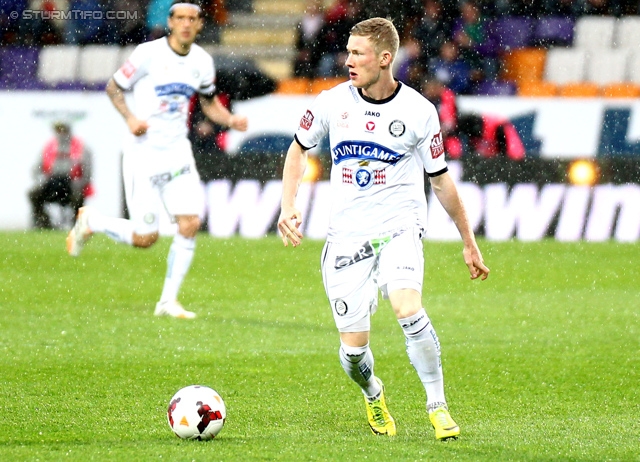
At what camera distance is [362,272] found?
5.91 meters

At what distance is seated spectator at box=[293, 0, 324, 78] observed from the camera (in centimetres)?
2015

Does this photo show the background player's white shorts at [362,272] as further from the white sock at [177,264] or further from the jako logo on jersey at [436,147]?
the white sock at [177,264]

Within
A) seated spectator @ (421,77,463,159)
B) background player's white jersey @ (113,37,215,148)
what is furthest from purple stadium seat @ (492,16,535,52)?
background player's white jersey @ (113,37,215,148)

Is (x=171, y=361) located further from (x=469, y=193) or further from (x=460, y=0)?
(x=460, y=0)

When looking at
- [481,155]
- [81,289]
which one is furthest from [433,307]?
[481,155]

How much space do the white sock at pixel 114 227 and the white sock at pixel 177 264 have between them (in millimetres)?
449

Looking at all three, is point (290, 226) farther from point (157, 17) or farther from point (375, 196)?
point (157, 17)

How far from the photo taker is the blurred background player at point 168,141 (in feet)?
33.2

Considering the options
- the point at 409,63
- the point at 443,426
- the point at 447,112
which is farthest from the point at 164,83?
the point at 409,63

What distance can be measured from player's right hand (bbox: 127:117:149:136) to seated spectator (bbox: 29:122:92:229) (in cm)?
700

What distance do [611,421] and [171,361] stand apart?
10.3 ft

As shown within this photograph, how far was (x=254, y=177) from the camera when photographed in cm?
1577

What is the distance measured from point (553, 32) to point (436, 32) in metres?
2.14

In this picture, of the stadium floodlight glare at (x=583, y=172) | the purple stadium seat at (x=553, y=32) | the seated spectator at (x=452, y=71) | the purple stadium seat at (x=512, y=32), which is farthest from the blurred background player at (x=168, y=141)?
the purple stadium seat at (x=553, y=32)
